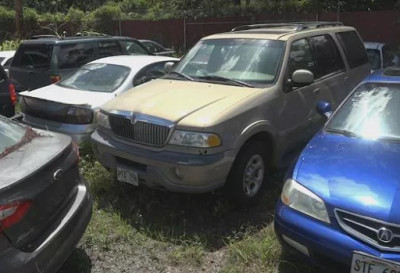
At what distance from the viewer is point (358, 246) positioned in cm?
294

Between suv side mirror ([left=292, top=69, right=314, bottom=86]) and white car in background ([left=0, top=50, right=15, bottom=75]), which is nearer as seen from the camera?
suv side mirror ([left=292, top=69, right=314, bottom=86])

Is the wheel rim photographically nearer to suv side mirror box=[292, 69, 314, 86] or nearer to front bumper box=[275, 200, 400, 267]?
suv side mirror box=[292, 69, 314, 86]

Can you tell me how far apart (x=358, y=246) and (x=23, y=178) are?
2160 mm

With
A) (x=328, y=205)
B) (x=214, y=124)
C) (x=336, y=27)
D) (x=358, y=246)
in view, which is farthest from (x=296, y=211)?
(x=336, y=27)

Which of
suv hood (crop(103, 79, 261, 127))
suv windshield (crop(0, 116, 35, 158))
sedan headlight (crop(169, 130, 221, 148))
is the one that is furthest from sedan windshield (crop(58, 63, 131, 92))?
suv windshield (crop(0, 116, 35, 158))

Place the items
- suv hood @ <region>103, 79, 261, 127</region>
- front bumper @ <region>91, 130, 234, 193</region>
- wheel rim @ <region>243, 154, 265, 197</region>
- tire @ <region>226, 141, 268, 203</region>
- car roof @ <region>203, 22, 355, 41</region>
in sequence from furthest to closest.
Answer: car roof @ <region>203, 22, 355, 41</region>, wheel rim @ <region>243, 154, 265, 197</region>, tire @ <region>226, 141, 268, 203</region>, suv hood @ <region>103, 79, 261, 127</region>, front bumper @ <region>91, 130, 234, 193</region>

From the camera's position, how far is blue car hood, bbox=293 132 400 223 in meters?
3.03

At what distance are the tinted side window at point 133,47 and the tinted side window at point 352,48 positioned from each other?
17.0 feet

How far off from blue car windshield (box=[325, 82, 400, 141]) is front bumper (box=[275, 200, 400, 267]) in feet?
3.70

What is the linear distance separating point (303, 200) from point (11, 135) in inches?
88.2

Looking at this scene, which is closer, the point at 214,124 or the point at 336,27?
the point at 214,124

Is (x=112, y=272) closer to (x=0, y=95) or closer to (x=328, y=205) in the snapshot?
(x=328, y=205)

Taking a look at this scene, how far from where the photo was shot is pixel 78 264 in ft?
12.7

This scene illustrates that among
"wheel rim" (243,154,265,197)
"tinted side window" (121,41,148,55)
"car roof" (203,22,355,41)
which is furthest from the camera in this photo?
"tinted side window" (121,41,148,55)
